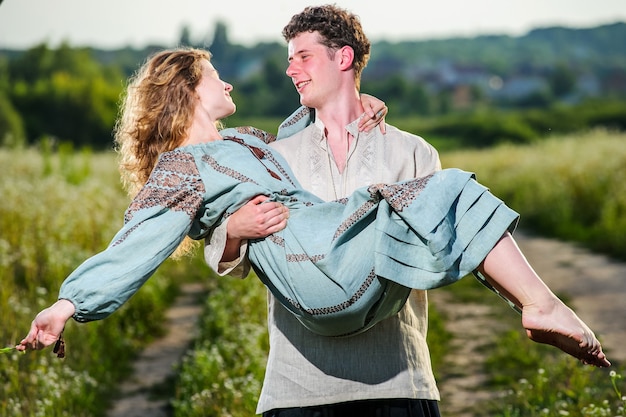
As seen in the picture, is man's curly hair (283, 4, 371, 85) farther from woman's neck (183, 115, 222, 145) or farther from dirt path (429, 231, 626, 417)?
dirt path (429, 231, 626, 417)

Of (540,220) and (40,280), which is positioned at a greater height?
(40,280)

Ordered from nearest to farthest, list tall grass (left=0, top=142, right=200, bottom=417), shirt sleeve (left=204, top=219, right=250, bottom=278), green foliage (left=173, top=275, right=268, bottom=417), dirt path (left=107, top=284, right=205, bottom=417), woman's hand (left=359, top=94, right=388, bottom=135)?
shirt sleeve (left=204, top=219, right=250, bottom=278)
woman's hand (left=359, top=94, right=388, bottom=135)
green foliage (left=173, top=275, right=268, bottom=417)
tall grass (left=0, top=142, right=200, bottom=417)
dirt path (left=107, top=284, right=205, bottom=417)

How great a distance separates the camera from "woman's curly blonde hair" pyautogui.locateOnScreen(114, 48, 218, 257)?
3096 millimetres

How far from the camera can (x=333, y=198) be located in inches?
128

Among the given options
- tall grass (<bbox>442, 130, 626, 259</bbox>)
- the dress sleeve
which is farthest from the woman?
tall grass (<bbox>442, 130, 626, 259</bbox>)

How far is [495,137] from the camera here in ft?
156

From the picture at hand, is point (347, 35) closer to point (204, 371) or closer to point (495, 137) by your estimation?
point (204, 371)

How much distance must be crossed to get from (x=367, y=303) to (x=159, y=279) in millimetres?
6967

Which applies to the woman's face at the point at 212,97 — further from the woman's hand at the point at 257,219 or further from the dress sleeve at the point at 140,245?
the woman's hand at the point at 257,219

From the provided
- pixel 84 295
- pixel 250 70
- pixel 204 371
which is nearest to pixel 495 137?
pixel 250 70

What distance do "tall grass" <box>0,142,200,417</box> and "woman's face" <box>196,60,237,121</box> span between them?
7.53ft

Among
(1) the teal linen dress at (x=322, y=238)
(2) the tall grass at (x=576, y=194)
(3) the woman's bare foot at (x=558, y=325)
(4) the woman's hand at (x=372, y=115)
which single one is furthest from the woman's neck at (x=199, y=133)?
(2) the tall grass at (x=576, y=194)

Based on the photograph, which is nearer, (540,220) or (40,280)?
(40,280)

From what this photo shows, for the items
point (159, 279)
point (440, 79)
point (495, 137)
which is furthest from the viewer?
point (440, 79)
